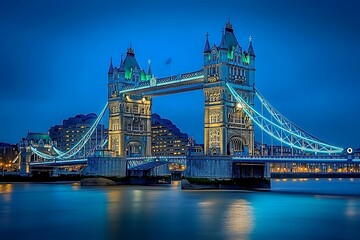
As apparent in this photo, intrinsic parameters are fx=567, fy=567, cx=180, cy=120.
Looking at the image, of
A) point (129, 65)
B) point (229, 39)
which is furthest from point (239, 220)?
point (129, 65)

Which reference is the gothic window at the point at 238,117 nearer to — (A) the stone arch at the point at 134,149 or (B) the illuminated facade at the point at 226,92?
(B) the illuminated facade at the point at 226,92

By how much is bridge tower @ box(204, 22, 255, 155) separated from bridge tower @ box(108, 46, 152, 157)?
55.6 ft

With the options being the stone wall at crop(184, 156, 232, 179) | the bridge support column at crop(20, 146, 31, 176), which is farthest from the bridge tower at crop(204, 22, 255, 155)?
the bridge support column at crop(20, 146, 31, 176)

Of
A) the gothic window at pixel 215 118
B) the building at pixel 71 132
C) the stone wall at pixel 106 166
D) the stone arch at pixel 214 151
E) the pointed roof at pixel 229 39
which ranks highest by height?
the pointed roof at pixel 229 39

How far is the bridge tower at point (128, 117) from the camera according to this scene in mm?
77125

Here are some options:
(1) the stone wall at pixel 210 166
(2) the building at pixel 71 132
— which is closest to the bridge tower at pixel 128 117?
(1) the stone wall at pixel 210 166

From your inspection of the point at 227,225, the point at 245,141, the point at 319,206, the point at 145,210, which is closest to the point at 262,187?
the point at 245,141

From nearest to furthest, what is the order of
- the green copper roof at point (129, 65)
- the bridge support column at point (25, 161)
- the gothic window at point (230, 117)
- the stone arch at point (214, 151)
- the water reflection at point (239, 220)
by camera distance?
the water reflection at point (239, 220) < the stone arch at point (214, 151) < the gothic window at point (230, 117) < the green copper roof at point (129, 65) < the bridge support column at point (25, 161)

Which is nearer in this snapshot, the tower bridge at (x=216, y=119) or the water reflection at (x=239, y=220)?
the water reflection at (x=239, y=220)

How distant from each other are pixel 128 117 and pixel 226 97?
20.0 m

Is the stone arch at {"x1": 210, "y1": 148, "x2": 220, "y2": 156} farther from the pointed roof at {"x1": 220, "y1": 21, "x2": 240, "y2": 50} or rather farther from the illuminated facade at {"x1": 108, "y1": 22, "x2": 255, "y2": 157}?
the pointed roof at {"x1": 220, "y1": 21, "x2": 240, "y2": 50}

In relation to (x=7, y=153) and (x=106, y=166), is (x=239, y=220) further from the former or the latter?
(x=7, y=153)

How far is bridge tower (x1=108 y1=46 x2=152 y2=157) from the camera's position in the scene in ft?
253

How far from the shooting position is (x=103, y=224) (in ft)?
96.3
